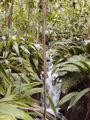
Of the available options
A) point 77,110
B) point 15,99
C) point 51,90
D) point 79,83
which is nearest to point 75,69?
point 79,83

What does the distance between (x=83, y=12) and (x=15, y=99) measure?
342 centimetres

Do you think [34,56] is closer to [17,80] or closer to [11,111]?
[17,80]

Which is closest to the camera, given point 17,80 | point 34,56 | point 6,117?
point 6,117

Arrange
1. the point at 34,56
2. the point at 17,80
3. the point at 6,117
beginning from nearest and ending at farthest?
the point at 6,117 < the point at 17,80 < the point at 34,56

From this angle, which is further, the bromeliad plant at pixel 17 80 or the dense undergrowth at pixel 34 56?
the dense undergrowth at pixel 34 56

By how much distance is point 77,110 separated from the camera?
1.78 metres

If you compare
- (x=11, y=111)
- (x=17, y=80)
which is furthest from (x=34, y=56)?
(x=11, y=111)

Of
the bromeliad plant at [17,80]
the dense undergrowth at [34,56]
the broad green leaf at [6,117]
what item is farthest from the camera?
the dense undergrowth at [34,56]

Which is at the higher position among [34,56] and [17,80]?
[34,56]

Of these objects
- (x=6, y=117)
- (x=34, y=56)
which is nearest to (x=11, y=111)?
(x=6, y=117)

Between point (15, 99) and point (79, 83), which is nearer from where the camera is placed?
point (15, 99)

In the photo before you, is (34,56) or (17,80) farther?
(34,56)

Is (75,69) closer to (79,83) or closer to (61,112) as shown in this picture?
(79,83)

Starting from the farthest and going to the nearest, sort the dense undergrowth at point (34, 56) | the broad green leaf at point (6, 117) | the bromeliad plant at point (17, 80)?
the dense undergrowth at point (34, 56) → the bromeliad plant at point (17, 80) → the broad green leaf at point (6, 117)
